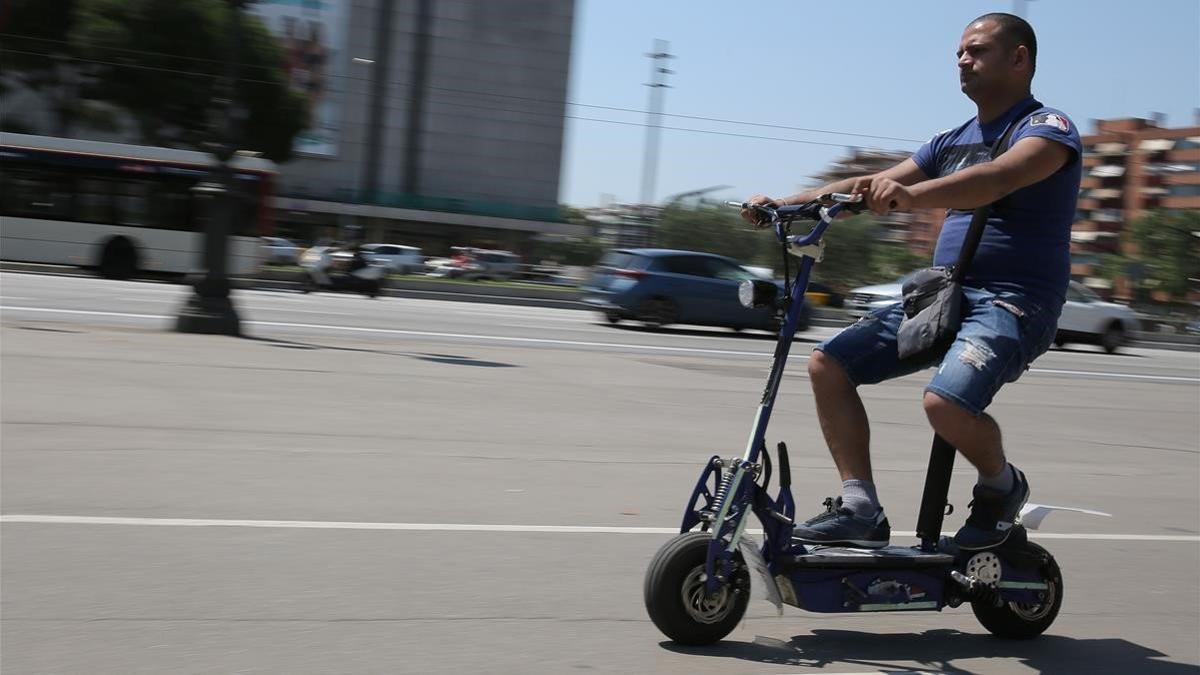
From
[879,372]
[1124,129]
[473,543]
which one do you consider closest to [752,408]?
[473,543]

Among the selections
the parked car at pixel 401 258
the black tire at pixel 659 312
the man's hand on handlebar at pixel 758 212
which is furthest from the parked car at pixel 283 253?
the man's hand on handlebar at pixel 758 212

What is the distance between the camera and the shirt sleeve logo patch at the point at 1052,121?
3706mm

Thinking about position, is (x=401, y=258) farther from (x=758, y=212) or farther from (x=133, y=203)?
(x=758, y=212)

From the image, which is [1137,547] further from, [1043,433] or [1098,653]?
[1043,433]

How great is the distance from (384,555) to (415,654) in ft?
3.86

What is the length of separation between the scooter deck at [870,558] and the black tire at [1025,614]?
323 mm

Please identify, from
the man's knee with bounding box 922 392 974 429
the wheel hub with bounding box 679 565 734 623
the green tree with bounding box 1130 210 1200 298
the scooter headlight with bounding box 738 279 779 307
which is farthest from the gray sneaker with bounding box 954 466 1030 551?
the green tree with bounding box 1130 210 1200 298

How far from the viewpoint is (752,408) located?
11.2 m

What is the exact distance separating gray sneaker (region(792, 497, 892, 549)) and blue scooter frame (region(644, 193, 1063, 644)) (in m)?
0.03

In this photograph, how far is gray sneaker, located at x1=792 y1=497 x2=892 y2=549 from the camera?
12.7 ft

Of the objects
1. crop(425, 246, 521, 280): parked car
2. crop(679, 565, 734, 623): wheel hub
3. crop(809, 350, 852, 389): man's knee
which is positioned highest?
crop(809, 350, 852, 389): man's knee

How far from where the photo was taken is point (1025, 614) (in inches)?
167

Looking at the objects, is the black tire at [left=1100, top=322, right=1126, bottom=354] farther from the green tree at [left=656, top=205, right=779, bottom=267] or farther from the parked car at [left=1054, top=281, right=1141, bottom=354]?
the green tree at [left=656, top=205, right=779, bottom=267]

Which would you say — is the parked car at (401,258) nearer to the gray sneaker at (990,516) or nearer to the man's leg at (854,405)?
the man's leg at (854,405)
